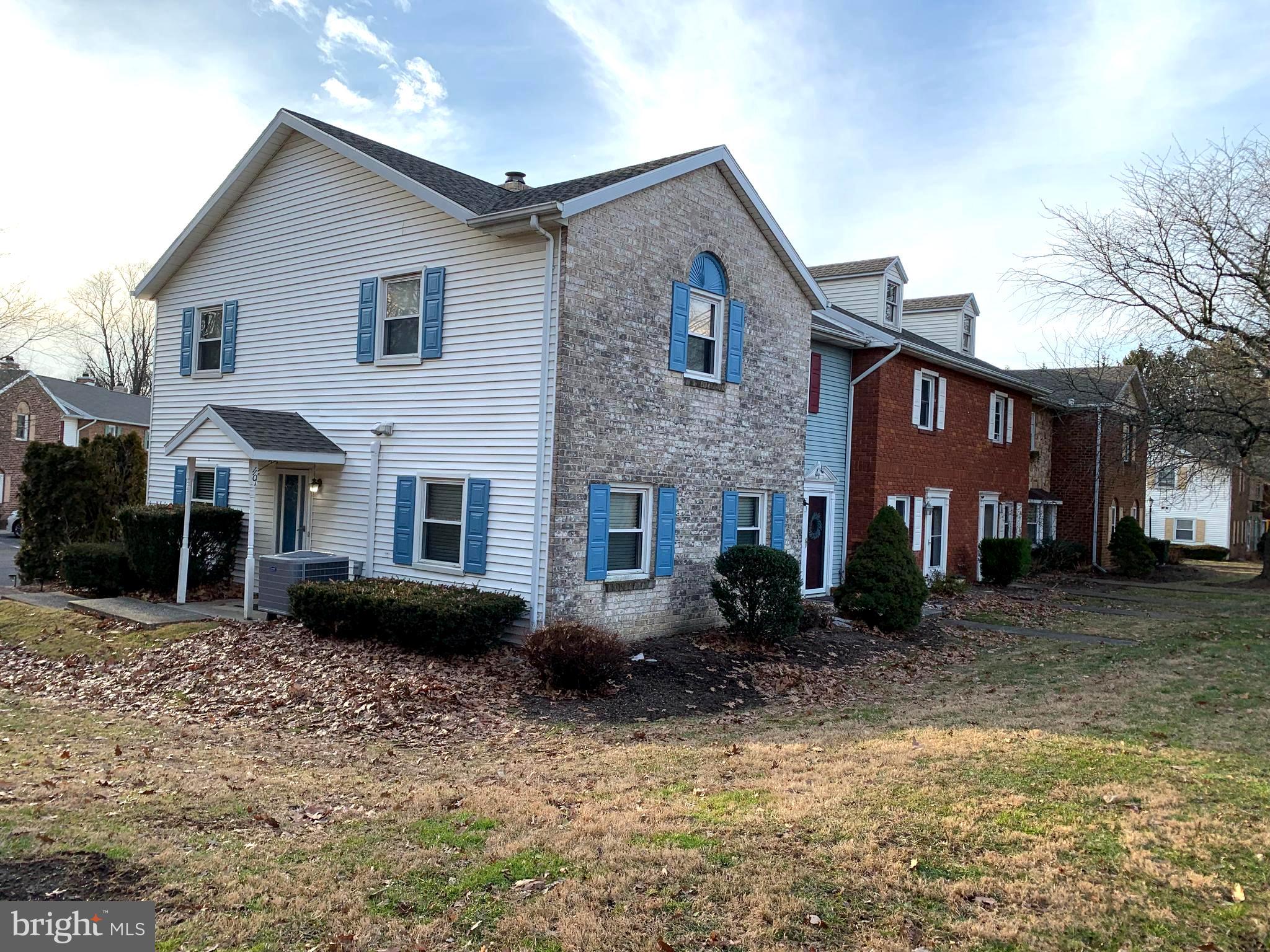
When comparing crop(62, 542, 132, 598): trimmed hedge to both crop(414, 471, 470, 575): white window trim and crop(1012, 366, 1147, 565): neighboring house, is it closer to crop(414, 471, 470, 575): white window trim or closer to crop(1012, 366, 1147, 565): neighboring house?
crop(414, 471, 470, 575): white window trim

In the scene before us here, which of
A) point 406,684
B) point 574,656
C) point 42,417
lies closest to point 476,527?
point 406,684

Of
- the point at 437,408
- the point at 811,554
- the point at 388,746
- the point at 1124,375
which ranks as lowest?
the point at 388,746

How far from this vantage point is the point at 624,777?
6.93 m

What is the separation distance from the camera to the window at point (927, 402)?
2084 centimetres

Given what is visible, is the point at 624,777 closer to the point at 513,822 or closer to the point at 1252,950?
the point at 513,822

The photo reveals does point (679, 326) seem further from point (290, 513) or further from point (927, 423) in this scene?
point (927, 423)

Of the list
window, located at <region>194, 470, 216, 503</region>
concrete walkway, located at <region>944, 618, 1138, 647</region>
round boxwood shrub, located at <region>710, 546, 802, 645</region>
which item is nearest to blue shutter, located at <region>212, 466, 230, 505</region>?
window, located at <region>194, 470, 216, 503</region>

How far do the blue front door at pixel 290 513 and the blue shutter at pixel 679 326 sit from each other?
21.8 feet

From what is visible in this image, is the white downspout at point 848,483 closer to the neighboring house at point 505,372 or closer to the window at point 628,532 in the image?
the neighboring house at point 505,372

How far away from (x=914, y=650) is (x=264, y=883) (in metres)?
11.2

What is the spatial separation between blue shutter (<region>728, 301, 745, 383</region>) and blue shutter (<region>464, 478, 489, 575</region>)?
4.56m

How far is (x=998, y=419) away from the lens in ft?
82.2

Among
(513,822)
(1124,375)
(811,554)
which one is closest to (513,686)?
(513,822)

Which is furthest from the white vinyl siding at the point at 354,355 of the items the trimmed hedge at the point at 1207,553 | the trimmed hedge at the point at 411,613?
the trimmed hedge at the point at 1207,553
